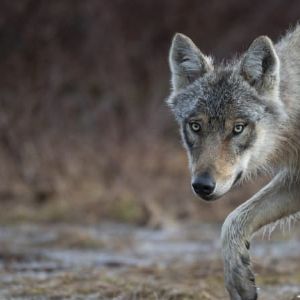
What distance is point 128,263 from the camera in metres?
11.1

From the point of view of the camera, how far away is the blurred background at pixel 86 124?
599 inches

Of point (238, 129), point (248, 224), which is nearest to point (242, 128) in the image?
point (238, 129)

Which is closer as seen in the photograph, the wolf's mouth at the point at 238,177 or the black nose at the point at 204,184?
the black nose at the point at 204,184

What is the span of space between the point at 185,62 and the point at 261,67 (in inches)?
28.3

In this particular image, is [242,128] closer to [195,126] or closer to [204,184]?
[195,126]

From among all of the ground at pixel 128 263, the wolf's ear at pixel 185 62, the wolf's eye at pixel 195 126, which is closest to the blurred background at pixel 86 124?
the ground at pixel 128 263

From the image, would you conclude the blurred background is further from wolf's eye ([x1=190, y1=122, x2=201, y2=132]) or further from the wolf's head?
wolf's eye ([x1=190, y1=122, x2=201, y2=132])

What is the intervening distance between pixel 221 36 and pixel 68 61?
5083mm

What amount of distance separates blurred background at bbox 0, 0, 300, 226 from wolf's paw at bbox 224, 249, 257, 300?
647cm

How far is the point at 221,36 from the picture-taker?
21.7 metres

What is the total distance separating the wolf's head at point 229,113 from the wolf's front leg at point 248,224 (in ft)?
1.19

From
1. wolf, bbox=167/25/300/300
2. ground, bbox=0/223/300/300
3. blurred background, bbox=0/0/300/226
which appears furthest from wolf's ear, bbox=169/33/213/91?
blurred background, bbox=0/0/300/226

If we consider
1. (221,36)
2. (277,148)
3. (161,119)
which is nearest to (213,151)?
(277,148)

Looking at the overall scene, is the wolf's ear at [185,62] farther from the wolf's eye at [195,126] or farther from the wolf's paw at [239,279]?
the wolf's paw at [239,279]
